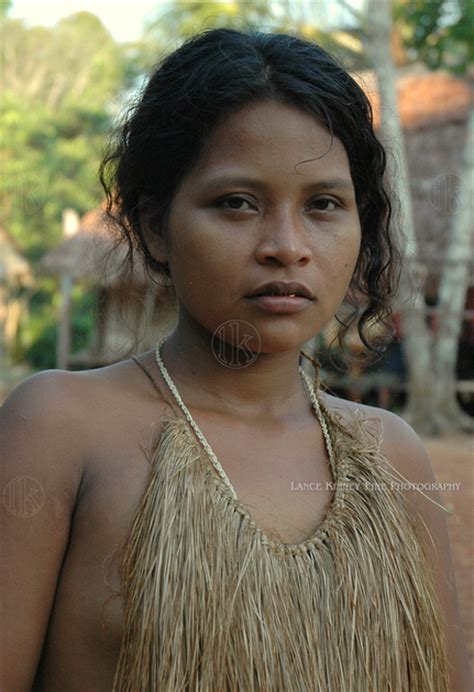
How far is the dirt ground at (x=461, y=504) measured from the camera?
4.87 m

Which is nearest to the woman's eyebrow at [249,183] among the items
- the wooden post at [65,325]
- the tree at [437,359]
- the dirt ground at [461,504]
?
the dirt ground at [461,504]

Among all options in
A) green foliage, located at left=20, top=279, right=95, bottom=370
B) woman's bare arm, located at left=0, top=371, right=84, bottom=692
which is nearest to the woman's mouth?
woman's bare arm, located at left=0, top=371, right=84, bottom=692

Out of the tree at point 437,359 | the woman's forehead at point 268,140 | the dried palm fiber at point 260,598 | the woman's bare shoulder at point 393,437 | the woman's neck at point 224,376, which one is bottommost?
the dried palm fiber at point 260,598

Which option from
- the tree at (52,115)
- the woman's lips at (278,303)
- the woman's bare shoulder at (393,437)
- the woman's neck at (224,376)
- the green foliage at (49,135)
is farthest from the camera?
the tree at (52,115)

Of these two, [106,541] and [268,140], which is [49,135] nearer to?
[268,140]

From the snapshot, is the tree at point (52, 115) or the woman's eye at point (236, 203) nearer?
the woman's eye at point (236, 203)

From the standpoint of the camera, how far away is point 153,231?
1680mm

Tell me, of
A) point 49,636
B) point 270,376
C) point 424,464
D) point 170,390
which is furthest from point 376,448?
point 49,636

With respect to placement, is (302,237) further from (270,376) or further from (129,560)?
(129,560)

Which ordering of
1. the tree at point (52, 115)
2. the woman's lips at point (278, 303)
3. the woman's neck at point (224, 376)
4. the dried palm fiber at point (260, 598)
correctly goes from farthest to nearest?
the tree at point (52, 115) < the woman's neck at point (224, 376) < the woman's lips at point (278, 303) < the dried palm fiber at point (260, 598)

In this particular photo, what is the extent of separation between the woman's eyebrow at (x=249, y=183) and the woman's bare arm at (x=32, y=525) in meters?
0.45

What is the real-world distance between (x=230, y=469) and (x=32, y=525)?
34 centimetres

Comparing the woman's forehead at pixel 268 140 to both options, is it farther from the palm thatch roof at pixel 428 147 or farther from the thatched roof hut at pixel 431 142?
the thatched roof hut at pixel 431 142

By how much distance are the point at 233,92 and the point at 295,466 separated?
2.11 ft
